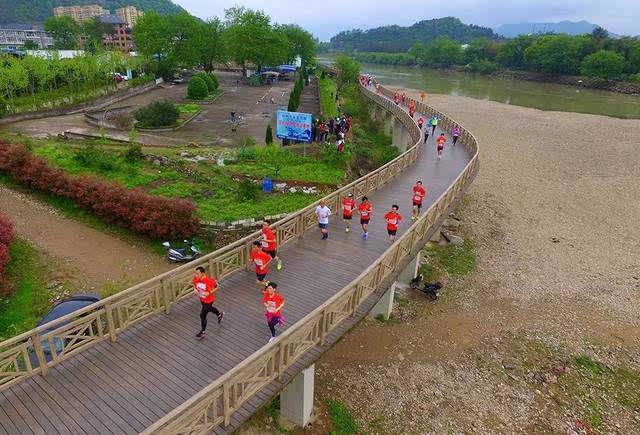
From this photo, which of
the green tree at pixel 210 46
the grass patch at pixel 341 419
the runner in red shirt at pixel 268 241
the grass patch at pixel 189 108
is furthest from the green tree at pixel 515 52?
the grass patch at pixel 341 419

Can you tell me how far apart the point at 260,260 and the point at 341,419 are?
15.8 feet

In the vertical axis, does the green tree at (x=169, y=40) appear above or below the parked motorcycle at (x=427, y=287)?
above

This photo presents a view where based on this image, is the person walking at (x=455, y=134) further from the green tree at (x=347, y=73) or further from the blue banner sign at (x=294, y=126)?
the green tree at (x=347, y=73)

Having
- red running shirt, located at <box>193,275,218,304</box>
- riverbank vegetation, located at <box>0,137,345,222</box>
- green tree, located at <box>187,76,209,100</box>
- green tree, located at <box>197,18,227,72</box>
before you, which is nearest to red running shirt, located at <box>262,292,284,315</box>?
red running shirt, located at <box>193,275,218,304</box>

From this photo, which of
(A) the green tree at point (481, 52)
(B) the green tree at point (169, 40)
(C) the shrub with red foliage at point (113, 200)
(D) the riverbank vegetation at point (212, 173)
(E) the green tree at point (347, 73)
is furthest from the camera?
(A) the green tree at point (481, 52)

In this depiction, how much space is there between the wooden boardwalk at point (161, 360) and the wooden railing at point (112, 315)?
172 millimetres

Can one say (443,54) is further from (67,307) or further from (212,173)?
(67,307)

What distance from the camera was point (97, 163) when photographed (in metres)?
22.2

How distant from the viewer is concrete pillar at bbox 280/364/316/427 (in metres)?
9.99

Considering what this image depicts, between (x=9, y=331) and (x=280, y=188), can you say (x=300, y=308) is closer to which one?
(x=9, y=331)

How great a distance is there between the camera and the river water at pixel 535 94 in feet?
209

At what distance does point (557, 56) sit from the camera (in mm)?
92812

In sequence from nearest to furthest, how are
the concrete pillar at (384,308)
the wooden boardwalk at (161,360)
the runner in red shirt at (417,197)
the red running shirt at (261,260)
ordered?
the wooden boardwalk at (161,360)
the red running shirt at (261,260)
the runner in red shirt at (417,197)
the concrete pillar at (384,308)

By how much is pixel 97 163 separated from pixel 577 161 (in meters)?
36.8
